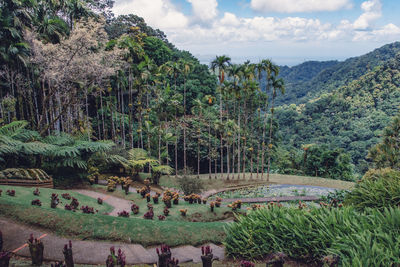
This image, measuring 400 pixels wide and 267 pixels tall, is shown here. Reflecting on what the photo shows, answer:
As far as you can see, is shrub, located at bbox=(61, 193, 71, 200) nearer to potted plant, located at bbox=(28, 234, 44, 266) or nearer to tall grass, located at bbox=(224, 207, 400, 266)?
potted plant, located at bbox=(28, 234, 44, 266)

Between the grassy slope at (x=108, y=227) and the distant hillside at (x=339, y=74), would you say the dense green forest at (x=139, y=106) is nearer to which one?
the grassy slope at (x=108, y=227)

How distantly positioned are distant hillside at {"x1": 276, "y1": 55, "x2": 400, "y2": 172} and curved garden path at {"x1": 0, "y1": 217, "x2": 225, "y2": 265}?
36.2m

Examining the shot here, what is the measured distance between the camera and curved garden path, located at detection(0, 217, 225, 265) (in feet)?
20.1

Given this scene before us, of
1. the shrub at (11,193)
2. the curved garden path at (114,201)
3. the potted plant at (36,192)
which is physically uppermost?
the shrub at (11,193)

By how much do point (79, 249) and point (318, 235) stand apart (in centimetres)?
555

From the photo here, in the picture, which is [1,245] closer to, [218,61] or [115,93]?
[218,61]

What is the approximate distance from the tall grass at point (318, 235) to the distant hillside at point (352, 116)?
34.7 meters

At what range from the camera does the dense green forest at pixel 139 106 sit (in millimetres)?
14730

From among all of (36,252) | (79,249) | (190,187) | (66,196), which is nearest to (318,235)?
(79,249)

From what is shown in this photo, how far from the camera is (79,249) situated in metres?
6.56

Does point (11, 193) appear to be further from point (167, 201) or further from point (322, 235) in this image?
point (322, 235)

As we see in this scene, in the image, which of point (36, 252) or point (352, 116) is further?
point (352, 116)

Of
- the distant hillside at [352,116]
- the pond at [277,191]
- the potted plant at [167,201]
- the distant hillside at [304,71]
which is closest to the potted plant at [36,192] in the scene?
the potted plant at [167,201]

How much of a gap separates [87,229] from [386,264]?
22.4ft
